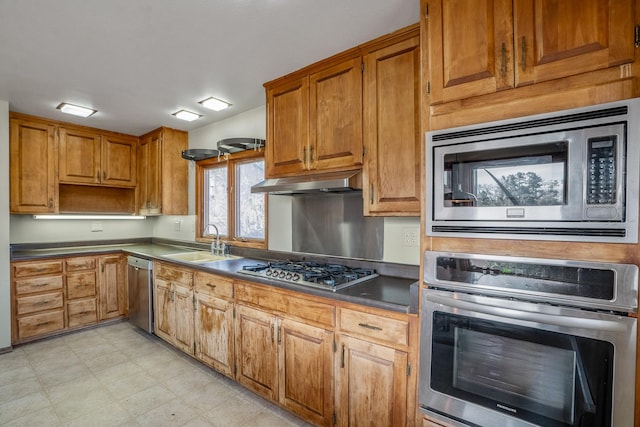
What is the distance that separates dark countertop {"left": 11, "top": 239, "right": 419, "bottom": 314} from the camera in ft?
5.43

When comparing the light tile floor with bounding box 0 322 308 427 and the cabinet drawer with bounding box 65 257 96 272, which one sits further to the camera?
the cabinet drawer with bounding box 65 257 96 272

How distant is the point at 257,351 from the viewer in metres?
2.23

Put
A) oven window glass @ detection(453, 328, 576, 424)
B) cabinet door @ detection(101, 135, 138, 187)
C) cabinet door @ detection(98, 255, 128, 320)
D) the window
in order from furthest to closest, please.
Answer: cabinet door @ detection(101, 135, 138, 187) → cabinet door @ detection(98, 255, 128, 320) → the window → oven window glass @ detection(453, 328, 576, 424)

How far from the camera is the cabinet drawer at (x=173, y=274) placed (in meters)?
2.87

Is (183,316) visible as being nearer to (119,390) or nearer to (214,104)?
(119,390)

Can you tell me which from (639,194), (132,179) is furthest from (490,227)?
(132,179)

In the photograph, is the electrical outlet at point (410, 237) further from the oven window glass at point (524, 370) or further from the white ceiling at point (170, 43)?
the white ceiling at point (170, 43)

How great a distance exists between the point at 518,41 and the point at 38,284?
4684 millimetres

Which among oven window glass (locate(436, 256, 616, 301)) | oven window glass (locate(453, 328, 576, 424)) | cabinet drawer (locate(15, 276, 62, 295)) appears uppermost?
oven window glass (locate(436, 256, 616, 301))

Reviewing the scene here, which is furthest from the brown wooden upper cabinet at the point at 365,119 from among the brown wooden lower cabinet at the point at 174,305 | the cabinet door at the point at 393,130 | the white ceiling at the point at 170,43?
the brown wooden lower cabinet at the point at 174,305

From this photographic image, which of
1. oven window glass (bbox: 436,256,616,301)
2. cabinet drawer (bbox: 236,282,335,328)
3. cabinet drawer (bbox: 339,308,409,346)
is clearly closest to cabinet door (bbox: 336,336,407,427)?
cabinet drawer (bbox: 339,308,409,346)

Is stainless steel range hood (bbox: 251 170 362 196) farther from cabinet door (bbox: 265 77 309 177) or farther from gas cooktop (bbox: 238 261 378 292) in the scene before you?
gas cooktop (bbox: 238 261 378 292)

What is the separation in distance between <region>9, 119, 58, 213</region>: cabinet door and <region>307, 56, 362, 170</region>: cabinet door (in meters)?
3.34

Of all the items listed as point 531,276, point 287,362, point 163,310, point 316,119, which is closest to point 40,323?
point 163,310
